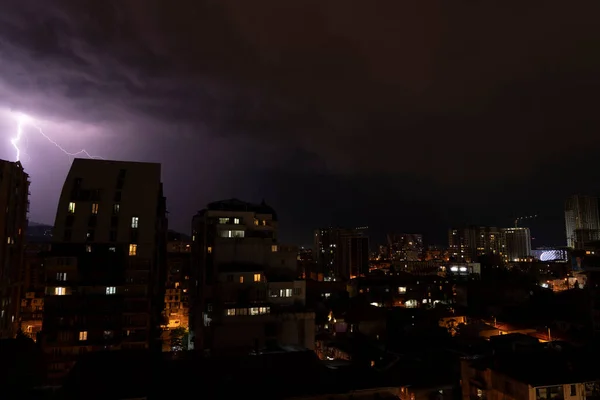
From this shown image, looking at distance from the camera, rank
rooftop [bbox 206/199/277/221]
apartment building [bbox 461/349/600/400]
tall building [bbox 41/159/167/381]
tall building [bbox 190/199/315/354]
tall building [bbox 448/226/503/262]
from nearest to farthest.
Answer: apartment building [bbox 461/349/600/400]
tall building [bbox 41/159/167/381]
tall building [bbox 190/199/315/354]
rooftop [bbox 206/199/277/221]
tall building [bbox 448/226/503/262]

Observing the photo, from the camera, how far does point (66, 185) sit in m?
40.0

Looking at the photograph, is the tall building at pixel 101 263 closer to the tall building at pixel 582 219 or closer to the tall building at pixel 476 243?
the tall building at pixel 476 243

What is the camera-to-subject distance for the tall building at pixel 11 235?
35531 mm

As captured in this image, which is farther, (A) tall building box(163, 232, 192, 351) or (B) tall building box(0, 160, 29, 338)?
(A) tall building box(163, 232, 192, 351)

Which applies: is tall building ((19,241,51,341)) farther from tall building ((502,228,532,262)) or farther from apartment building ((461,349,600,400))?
tall building ((502,228,532,262))

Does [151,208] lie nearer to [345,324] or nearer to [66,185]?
[66,185]

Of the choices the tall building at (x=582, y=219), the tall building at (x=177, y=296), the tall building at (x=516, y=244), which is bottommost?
the tall building at (x=177, y=296)

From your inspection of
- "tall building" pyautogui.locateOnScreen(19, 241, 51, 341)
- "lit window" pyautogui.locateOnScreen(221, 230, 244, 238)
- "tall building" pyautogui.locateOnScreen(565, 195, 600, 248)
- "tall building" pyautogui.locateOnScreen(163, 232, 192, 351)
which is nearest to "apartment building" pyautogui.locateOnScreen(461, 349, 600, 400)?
"lit window" pyautogui.locateOnScreen(221, 230, 244, 238)

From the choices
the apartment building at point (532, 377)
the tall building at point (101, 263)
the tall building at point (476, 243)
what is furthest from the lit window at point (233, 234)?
the tall building at point (476, 243)

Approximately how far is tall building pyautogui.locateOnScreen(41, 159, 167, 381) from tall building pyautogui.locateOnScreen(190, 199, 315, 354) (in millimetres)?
5529

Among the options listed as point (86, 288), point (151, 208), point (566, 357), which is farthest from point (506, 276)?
point (86, 288)

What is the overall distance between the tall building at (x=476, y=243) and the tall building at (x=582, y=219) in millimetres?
25753

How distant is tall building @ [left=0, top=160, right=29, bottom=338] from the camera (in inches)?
1399

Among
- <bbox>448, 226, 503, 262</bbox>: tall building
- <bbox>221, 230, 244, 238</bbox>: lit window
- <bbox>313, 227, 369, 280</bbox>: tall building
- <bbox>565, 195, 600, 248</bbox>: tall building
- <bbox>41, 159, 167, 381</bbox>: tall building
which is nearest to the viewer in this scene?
<bbox>41, 159, 167, 381</bbox>: tall building
